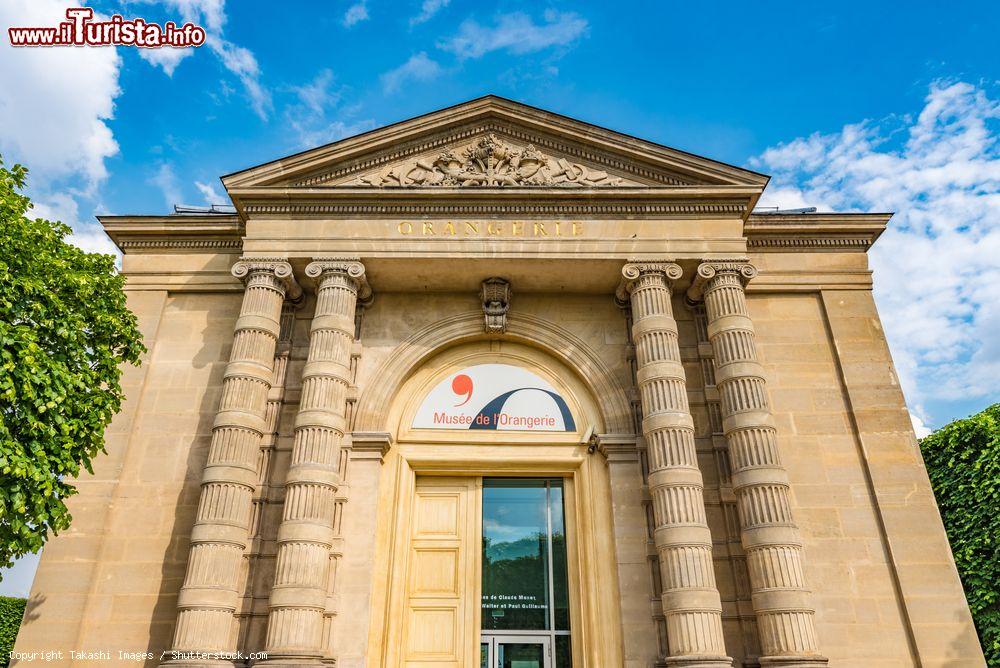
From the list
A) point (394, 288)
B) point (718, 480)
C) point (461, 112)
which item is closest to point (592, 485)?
point (718, 480)

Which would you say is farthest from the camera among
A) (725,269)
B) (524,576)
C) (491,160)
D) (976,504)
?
(976,504)

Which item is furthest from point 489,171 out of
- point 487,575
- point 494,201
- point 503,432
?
point 487,575

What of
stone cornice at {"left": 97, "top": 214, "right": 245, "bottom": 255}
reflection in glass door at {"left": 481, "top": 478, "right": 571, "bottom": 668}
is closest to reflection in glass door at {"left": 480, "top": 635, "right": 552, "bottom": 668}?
reflection in glass door at {"left": 481, "top": 478, "right": 571, "bottom": 668}

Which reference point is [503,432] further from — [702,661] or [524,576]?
[702,661]

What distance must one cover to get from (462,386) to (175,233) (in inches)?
332

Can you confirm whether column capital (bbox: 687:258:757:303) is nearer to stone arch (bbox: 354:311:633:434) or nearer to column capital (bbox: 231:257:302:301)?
stone arch (bbox: 354:311:633:434)

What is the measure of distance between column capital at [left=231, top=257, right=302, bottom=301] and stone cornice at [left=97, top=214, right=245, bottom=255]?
1.94 meters

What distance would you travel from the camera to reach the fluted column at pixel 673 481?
11031 mm

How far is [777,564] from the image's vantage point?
38.0ft

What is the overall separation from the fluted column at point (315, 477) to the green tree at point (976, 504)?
15665 mm

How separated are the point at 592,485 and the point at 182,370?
32.8 feet

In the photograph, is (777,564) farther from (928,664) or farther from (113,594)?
(113,594)

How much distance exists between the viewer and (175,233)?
636 inches

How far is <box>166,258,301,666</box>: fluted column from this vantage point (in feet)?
36.4
